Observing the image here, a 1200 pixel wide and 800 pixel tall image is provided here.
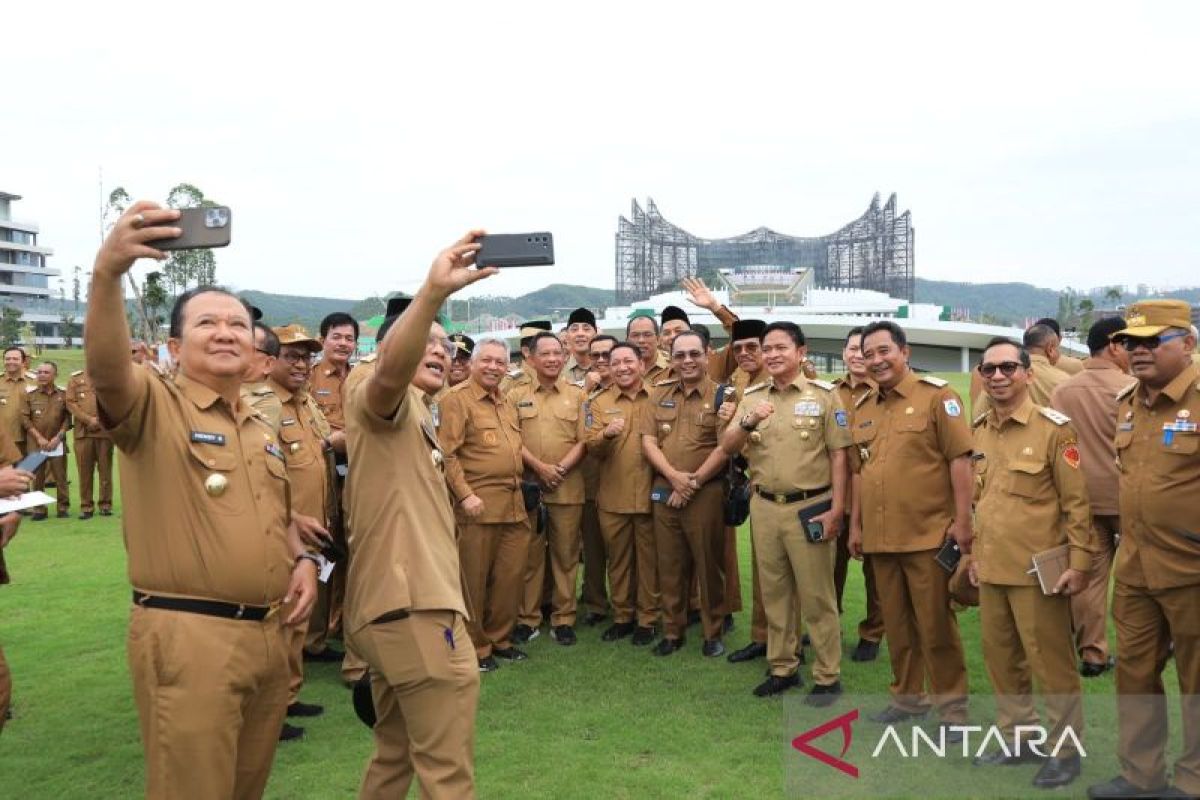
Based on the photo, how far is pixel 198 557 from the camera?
228 cm

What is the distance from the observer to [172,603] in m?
2.26

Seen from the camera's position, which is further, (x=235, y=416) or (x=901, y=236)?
(x=901, y=236)

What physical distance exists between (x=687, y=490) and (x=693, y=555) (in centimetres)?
49

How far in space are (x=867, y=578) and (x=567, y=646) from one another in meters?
1.97

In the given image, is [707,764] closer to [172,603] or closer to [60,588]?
[172,603]

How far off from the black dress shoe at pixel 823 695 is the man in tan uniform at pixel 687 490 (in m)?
0.92

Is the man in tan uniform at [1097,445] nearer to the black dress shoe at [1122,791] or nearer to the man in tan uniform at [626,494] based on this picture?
the black dress shoe at [1122,791]

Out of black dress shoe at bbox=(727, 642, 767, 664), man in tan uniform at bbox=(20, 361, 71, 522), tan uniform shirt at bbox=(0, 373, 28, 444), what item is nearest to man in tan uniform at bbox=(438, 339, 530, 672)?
black dress shoe at bbox=(727, 642, 767, 664)

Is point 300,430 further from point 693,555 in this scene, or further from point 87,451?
point 87,451

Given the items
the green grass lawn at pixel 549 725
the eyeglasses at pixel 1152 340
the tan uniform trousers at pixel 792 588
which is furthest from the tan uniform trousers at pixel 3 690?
the eyeglasses at pixel 1152 340

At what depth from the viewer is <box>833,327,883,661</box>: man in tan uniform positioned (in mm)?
5414

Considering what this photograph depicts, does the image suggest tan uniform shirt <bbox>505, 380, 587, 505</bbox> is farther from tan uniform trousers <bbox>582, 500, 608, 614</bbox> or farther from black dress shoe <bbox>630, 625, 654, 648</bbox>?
black dress shoe <bbox>630, 625, 654, 648</bbox>

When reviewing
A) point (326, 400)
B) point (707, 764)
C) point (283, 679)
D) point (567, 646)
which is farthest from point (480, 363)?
point (283, 679)

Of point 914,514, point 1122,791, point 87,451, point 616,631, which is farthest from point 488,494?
point 87,451
